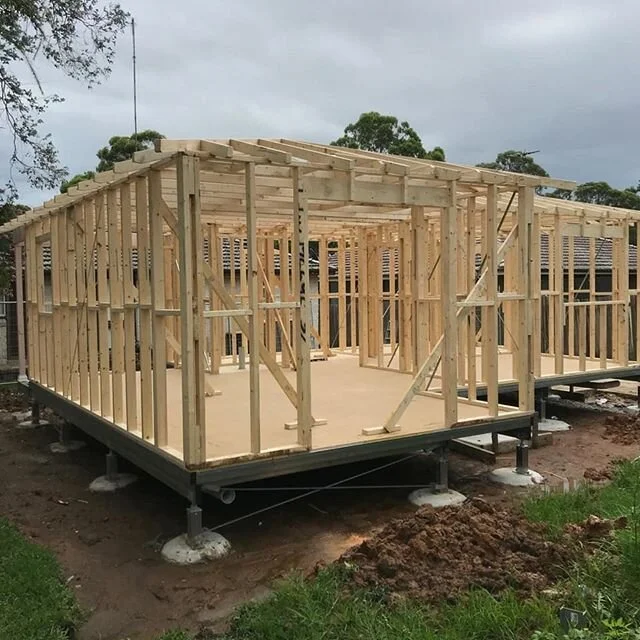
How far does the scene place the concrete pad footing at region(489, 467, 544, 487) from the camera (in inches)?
281

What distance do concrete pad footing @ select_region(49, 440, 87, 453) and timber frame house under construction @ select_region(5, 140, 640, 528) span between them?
2.36ft

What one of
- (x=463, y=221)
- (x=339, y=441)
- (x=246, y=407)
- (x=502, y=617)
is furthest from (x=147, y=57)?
(x=502, y=617)

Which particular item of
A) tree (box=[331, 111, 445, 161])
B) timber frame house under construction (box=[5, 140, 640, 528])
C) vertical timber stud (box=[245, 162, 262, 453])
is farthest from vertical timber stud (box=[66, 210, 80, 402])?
tree (box=[331, 111, 445, 161])

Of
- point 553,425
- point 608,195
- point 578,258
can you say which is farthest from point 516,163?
point 553,425

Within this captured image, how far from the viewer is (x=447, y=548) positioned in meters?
4.64

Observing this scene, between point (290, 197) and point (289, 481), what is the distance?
Answer: 11.8 ft

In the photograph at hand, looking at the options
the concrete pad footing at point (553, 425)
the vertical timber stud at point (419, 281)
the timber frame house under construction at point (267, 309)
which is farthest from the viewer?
the concrete pad footing at point (553, 425)

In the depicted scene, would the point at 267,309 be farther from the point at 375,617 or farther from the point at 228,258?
the point at 228,258

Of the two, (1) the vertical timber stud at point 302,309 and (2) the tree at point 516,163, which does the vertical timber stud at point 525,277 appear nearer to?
(1) the vertical timber stud at point 302,309

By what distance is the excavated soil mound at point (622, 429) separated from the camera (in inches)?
366

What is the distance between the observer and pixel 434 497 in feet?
21.6

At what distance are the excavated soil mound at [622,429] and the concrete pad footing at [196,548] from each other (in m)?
6.07

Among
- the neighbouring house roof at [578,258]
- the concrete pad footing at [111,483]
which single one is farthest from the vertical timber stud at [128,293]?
the neighbouring house roof at [578,258]

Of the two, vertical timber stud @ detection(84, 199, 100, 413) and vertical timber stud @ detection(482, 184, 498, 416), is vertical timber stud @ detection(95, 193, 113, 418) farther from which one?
vertical timber stud @ detection(482, 184, 498, 416)
